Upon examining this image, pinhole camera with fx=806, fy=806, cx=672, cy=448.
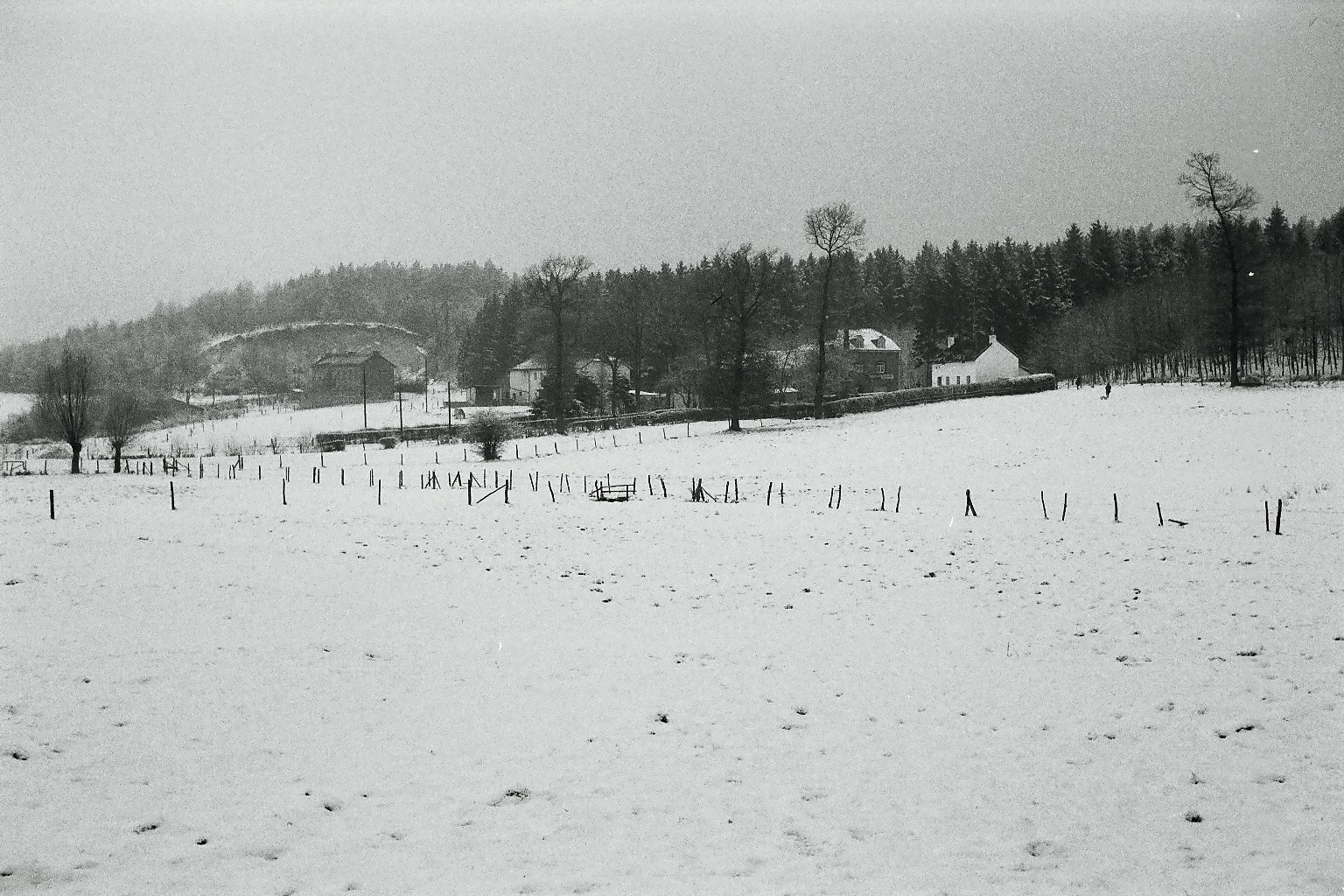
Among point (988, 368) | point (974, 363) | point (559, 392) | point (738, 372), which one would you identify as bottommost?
point (559, 392)

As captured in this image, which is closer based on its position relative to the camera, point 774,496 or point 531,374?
point 774,496

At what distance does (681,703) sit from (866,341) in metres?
99.1

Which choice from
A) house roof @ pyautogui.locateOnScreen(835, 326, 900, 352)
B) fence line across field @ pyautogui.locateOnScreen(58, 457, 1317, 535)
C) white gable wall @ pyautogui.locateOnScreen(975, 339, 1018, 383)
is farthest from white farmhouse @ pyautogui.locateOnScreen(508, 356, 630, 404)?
fence line across field @ pyautogui.locateOnScreen(58, 457, 1317, 535)

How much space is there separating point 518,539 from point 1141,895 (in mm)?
19276

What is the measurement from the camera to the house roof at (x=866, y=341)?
105 metres

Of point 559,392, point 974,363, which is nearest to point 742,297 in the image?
point 559,392

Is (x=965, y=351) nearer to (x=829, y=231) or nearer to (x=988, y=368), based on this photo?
(x=988, y=368)

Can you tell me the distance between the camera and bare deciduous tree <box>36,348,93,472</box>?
48406 mm

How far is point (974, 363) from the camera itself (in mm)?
92438

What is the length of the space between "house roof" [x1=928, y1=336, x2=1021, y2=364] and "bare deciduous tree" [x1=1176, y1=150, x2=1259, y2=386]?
134 ft

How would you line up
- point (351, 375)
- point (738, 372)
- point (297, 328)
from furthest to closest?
1. point (297, 328)
2. point (351, 375)
3. point (738, 372)

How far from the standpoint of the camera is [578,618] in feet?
56.1

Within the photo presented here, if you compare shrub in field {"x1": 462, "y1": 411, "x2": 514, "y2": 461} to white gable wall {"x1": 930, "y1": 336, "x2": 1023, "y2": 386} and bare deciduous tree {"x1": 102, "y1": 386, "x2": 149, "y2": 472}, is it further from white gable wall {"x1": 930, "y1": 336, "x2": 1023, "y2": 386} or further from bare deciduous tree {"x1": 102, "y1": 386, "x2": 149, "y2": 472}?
white gable wall {"x1": 930, "y1": 336, "x2": 1023, "y2": 386}

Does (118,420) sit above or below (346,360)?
below
